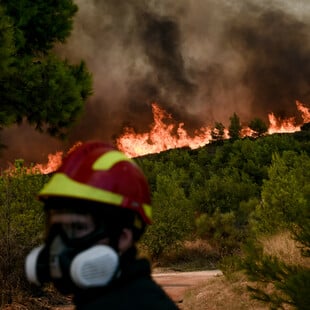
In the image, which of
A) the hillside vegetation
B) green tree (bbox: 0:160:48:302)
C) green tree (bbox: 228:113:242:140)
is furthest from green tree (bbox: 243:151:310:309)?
green tree (bbox: 228:113:242:140)

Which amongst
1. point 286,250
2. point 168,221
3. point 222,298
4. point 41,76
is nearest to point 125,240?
point 41,76

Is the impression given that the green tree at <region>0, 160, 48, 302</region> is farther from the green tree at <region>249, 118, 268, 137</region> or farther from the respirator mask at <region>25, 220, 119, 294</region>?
the green tree at <region>249, 118, 268, 137</region>

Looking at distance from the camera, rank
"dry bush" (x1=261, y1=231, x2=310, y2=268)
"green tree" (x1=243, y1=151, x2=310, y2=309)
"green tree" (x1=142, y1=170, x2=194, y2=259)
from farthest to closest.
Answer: "green tree" (x1=142, y1=170, x2=194, y2=259), "dry bush" (x1=261, y1=231, x2=310, y2=268), "green tree" (x1=243, y1=151, x2=310, y2=309)

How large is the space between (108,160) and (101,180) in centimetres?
9

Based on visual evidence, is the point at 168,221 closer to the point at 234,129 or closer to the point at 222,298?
the point at 222,298

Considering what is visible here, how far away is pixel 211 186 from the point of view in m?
45.2

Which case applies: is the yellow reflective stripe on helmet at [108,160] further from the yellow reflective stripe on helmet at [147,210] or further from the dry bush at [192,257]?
the dry bush at [192,257]

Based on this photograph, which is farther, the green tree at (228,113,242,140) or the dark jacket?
the green tree at (228,113,242,140)

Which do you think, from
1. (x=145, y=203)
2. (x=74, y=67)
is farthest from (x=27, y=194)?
(x=145, y=203)

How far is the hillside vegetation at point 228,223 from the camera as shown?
294 inches

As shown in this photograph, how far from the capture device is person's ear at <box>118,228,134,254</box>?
1750 mm

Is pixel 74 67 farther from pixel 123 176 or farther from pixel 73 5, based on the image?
pixel 123 176

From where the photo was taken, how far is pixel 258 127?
116 m

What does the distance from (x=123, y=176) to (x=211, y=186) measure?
43730 mm
